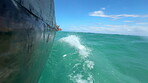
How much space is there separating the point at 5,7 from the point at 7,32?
278 mm

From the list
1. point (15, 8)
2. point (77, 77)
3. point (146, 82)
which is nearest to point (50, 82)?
point (77, 77)

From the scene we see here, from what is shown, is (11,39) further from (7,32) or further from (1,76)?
(1,76)

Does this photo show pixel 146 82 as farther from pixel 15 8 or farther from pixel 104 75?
pixel 15 8

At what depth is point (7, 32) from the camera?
83 cm

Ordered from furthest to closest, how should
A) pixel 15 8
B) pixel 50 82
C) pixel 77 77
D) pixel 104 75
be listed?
pixel 104 75 → pixel 77 77 → pixel 50 82 → pixel 15 8

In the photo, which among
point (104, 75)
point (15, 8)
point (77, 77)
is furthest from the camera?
point (104, 75)

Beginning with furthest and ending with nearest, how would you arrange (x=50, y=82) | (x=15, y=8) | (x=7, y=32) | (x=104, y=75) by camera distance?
(x=104, y=75), (x=50, y=82), (x=15, y=8), (x=7, y=32)

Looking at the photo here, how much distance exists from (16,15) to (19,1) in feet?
0.79

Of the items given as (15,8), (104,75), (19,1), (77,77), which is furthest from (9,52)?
(104,75)

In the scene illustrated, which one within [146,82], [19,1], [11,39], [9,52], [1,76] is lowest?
[146,82]

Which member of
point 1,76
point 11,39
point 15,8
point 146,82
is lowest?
point 146,82

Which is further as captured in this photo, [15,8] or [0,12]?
[15,8]

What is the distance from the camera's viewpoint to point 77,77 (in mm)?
3363

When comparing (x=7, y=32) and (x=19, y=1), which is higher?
(x=19, y=1)
